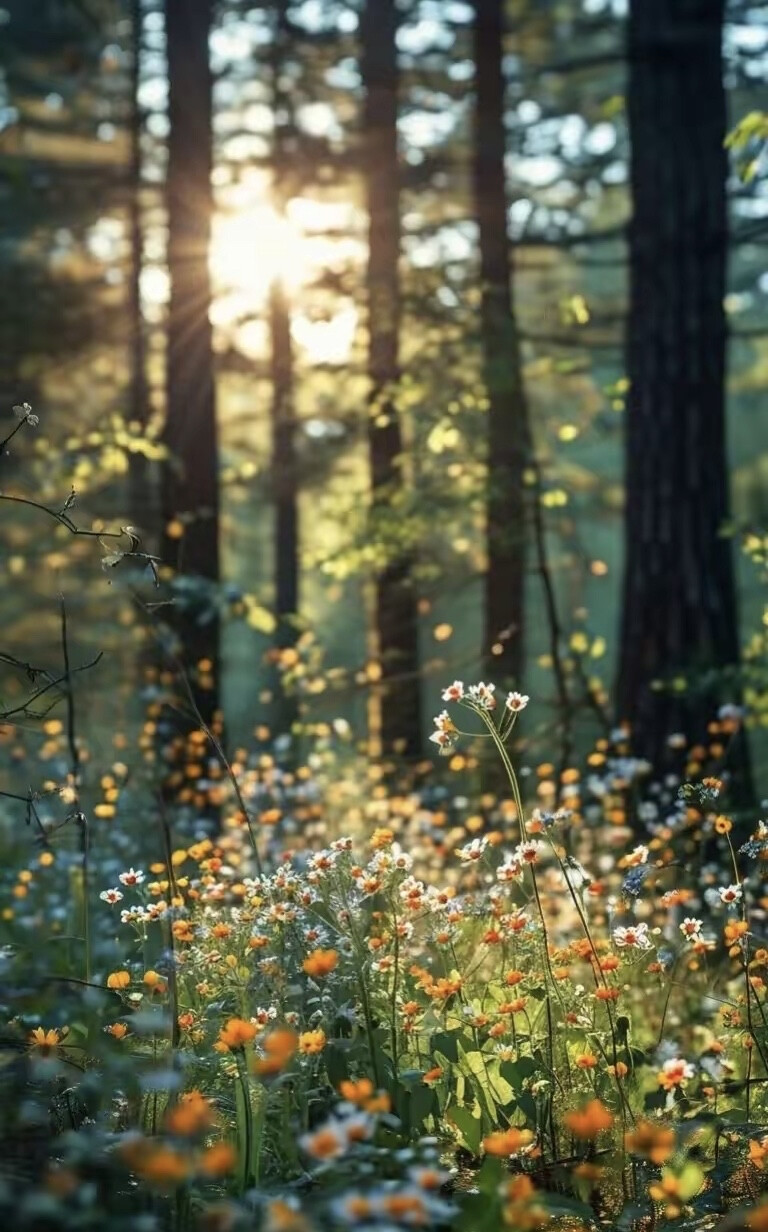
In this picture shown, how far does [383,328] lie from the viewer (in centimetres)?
936

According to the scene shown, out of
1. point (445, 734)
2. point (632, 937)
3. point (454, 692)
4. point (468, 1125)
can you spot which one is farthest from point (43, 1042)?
point (632, 937)

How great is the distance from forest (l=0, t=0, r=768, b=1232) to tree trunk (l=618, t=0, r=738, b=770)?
0.9 inches

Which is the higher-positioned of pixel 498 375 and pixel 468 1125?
pixel 498 375

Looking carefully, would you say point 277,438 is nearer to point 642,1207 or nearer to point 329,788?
point 329,788

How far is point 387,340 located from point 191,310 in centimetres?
156

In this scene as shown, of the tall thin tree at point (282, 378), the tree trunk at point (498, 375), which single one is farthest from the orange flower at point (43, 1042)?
the tall thin tree at point (282, 378)

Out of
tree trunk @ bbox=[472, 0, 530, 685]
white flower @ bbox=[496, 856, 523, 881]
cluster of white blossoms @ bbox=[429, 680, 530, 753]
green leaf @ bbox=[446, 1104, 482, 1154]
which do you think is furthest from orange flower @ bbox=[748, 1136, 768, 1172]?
tree trunk @ bbox=[472, 0, 530, 685]

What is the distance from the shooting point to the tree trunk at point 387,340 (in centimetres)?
984

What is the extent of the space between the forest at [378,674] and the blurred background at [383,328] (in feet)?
0.15

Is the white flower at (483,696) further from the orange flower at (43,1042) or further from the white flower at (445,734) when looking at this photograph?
the orange flower at (43,1042)

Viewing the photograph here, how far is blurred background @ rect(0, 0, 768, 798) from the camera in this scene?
7.33 meters

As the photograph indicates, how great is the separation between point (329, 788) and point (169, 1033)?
4005 mm

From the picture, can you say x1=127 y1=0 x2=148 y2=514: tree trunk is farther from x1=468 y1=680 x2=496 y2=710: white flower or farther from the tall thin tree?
x1=468 y1=680 x2=496 y2=710: white flower

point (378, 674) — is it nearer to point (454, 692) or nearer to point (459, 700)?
point (459, 700)
